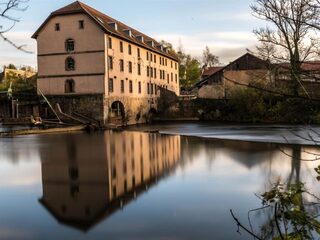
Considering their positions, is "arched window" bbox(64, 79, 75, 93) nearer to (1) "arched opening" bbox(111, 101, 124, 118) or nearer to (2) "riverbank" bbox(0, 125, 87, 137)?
(1) "arched opening" bbox(111, 101, 124, 118)

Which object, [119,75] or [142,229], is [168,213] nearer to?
[142,229]

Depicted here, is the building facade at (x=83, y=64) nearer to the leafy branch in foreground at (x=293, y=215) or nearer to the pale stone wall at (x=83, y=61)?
the pale stone wall at (x=83, y=61)

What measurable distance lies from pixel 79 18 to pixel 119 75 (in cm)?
645

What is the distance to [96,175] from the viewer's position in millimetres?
13609

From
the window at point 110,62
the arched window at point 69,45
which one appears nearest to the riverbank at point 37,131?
the window at point 110,62

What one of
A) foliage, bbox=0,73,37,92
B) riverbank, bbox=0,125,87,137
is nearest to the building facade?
riverbank, bbox=0,125,87,137

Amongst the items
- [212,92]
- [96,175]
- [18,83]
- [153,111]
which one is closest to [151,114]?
[153,111]

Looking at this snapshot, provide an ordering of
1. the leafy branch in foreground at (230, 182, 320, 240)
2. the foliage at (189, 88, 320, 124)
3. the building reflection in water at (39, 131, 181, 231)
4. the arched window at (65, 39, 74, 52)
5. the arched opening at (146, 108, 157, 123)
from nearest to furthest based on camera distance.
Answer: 1. the leafy branch in foreground at (230, 182, 320, 240)
2. the building reflection in water at (39, 131, 181, 231)
3. the arched window at (65, 39, 74, 52)
4. the foliage at (189, 88, 320, 124)
5. the arched opening at (146, 108, 157, 123)

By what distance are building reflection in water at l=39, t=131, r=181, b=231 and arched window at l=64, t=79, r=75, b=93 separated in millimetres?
16226

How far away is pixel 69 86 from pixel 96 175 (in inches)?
1026

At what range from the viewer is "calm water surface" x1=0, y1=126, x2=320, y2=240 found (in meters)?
8.10

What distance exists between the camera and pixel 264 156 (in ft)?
54.5

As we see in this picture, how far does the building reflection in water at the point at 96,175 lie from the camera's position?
9609 mm

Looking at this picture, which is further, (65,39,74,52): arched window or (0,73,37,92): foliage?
(0,73,37,92): foliage
